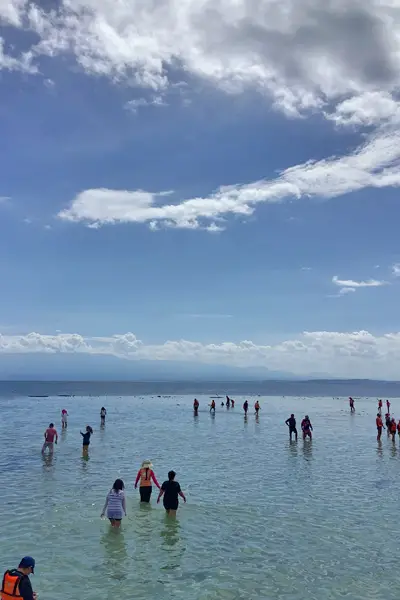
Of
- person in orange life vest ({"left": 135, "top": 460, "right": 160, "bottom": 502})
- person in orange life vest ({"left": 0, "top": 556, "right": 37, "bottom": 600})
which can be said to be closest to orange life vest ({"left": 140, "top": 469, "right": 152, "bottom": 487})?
person in orange life vest ({"left": 135, "top": 460, "right": 160, "bottom": 502})

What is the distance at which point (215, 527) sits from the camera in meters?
15.3

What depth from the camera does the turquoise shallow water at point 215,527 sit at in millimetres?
11328

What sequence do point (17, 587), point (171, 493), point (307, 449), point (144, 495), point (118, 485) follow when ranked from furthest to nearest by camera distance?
point (307, 449) < point (144, 495) < point (171, 493) < point (118, 485) < point (17, 587)

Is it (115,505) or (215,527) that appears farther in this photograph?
(215,527)

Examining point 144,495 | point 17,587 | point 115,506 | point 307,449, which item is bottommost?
point 307,449

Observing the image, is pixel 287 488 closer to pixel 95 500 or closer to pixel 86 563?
pixel 95 500

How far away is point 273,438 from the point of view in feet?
122

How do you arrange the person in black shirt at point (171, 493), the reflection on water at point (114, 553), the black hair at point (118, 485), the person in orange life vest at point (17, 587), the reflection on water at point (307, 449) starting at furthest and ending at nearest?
the reflection on water at point (307, 449) → the person in black shirt at point (171, 493) → the black hair at point (118, 485) → the reflection on water at point (114, 553) → the person in orange life vest at point (17, 587)

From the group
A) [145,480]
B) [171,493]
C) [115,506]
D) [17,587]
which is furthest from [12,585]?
[145,480]

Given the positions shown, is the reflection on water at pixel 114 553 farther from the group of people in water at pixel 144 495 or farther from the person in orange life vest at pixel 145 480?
the person in orange life vest at pixel 145 480

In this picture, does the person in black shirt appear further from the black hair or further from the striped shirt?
the black hair

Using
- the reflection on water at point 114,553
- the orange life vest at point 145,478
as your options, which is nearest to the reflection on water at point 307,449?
the orange life vest at point 145,478

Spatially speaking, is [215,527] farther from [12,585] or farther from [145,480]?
[12,585]

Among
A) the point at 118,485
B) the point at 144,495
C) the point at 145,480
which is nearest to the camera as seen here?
the point at 118,485
